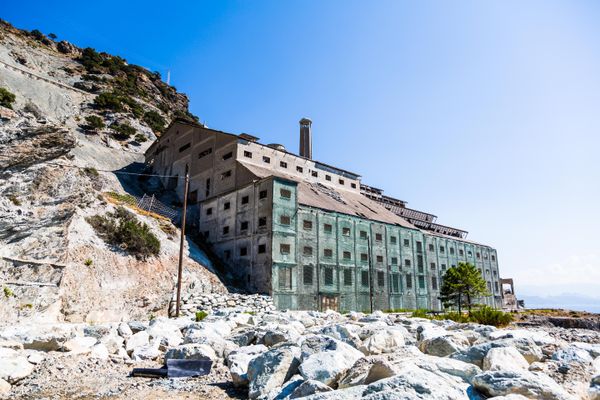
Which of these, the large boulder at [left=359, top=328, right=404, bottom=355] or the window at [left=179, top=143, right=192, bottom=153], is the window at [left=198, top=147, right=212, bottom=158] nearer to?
the window at [left=179, top=143, right=192, bottom=153]

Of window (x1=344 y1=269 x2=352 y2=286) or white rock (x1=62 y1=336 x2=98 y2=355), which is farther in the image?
window (x1=344 y1=269 x2=352 y2=286)

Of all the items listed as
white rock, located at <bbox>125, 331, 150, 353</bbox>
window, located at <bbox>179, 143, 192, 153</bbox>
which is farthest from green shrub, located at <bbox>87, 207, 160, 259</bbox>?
window, located at <bbox>179, 143, 192, 153</bbox>

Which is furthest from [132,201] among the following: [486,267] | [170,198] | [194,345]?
[486,267]

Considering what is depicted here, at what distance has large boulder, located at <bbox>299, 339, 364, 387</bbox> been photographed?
6906 millimetres

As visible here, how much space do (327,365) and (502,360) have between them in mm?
3213

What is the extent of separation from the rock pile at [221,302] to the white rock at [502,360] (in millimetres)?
21427

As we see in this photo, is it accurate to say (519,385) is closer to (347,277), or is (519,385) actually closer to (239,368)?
(239,368)

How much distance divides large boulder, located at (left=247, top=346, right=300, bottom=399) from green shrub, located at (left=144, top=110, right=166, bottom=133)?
69.1m

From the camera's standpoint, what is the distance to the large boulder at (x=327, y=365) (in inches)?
272

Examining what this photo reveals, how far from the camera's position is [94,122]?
61.1 m

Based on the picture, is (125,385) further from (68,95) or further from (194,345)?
(68,95)

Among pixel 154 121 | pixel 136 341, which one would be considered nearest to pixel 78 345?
pixel 136 341

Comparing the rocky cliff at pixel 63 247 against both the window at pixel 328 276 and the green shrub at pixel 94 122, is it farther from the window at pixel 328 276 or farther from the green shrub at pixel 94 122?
the green shrub at pixel 94 122

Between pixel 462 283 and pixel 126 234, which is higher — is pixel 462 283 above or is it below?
below
